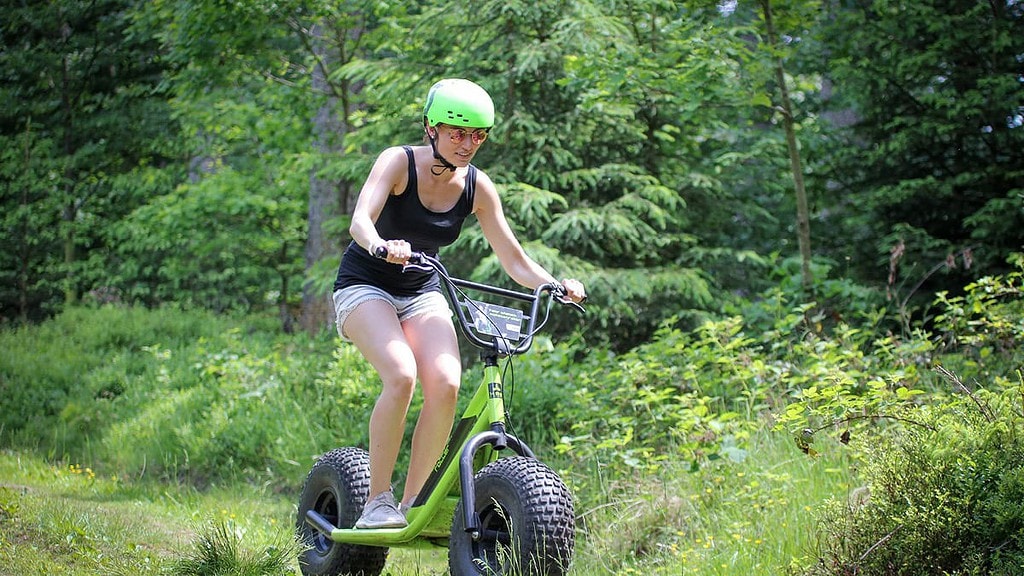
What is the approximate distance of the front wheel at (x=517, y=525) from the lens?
371cm

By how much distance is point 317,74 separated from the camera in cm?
1297

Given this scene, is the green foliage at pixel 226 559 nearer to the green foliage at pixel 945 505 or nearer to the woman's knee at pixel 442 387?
the woman's knee at pixel 442 387

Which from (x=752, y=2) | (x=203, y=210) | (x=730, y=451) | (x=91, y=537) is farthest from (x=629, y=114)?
(x=203, y=210)

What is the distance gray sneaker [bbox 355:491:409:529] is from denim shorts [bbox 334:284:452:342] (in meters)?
0.71

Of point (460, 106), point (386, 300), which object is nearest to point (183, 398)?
point (386, 300)

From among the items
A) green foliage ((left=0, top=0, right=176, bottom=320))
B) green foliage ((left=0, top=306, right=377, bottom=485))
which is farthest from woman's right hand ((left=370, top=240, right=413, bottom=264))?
green foliage ((left=0, top=0, right=176, bottom=320))

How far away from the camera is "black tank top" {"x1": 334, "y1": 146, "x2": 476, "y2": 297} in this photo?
4500 mm

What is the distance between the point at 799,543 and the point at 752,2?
5.14m

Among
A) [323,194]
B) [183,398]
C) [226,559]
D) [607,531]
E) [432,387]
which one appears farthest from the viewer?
[323,194]

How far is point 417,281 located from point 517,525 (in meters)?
1.37

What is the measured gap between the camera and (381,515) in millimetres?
4430

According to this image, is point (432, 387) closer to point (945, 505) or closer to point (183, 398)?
point (945, 505)

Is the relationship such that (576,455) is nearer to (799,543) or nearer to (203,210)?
(799,543)

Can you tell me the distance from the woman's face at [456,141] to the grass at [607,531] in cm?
186
